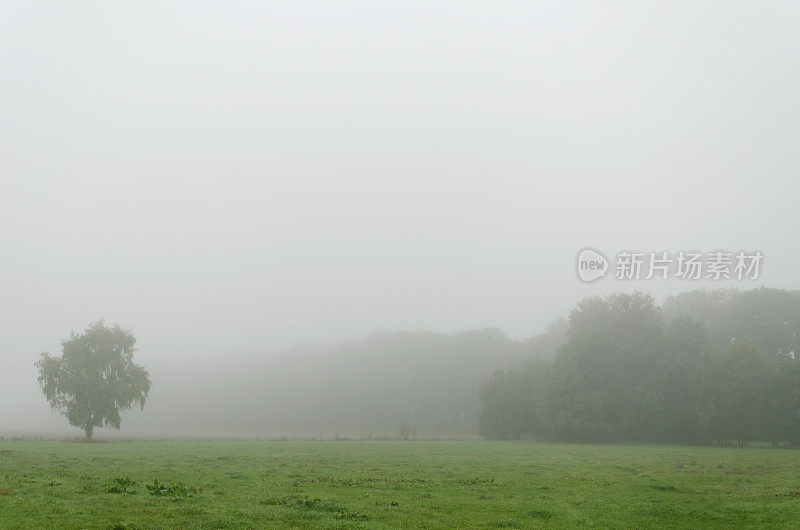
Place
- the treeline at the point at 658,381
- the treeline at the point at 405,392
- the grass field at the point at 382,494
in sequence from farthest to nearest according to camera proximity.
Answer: the treeline at the point at 405,392 < the treeline at the point at 658,381 < the grass field at the point at 382,494

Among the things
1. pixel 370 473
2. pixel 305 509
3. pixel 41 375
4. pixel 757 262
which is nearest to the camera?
pixel 305 509

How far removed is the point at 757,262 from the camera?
63.7 metres

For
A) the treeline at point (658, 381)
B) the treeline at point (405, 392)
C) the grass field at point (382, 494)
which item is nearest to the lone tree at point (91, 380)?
the grass field at point (382, 494)

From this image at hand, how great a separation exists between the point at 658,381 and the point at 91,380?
85.0 metres

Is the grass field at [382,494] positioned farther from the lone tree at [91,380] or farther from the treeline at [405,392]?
the treeline at [405,392]

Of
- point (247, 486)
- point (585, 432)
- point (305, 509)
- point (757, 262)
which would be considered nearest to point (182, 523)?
point (305, 509)

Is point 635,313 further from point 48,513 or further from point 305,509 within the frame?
point 48,513

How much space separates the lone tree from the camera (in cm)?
7244

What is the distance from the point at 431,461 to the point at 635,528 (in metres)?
25.4

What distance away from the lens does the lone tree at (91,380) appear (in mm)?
72438

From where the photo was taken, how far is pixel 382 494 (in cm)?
2591

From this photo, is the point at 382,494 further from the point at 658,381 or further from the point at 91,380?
the point at 658,381

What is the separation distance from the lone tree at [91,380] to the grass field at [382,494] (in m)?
35.8

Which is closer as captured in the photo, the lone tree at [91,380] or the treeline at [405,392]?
the lone tree at [91,380]
